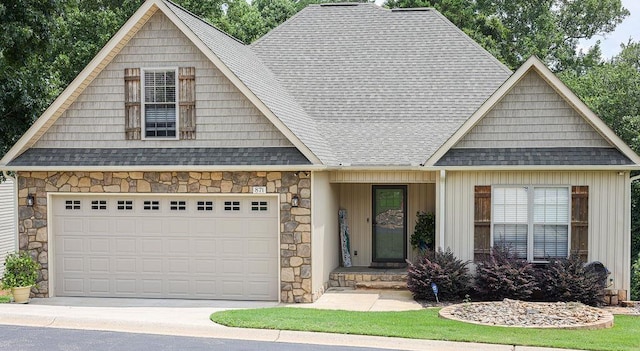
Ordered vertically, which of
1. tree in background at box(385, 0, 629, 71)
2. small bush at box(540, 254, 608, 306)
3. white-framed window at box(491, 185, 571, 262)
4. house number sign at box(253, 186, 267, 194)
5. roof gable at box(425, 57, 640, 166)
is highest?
tree in background at box(385, 0, 629, 71)

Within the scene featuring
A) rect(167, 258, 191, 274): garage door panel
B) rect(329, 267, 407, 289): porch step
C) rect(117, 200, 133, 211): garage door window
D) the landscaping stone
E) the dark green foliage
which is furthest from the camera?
the dark green foliage

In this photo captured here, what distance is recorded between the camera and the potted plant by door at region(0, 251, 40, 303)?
50.7 feet

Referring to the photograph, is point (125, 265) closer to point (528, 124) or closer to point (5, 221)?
point (5, 221)

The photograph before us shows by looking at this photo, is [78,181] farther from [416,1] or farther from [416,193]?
[416,1]

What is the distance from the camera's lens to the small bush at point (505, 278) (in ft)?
49.3

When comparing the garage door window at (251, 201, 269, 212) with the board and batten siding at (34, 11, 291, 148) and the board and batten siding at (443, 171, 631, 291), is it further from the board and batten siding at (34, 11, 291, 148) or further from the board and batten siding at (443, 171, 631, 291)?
the board and batten siding at (443, 171, 631, 291)

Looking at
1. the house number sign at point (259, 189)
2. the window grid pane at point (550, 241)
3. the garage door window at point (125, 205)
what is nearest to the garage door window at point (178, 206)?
the garage door window at point (125, 205)

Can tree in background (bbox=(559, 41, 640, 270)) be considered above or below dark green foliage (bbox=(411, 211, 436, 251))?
above

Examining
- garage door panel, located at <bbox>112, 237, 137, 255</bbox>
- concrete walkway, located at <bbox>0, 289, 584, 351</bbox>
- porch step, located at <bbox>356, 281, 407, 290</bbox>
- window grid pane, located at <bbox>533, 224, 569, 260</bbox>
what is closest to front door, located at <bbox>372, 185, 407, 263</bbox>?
porch step, located at <bbox>356, 281, 407, 290</bbox>

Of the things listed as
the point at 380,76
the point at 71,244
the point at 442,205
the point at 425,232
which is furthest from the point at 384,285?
the point at 71,244

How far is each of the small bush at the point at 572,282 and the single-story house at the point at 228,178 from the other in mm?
546

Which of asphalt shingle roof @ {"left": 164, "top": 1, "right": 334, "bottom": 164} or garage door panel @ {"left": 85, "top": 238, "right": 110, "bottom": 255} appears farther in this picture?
garage door panel @ {"left": 85, "top": 238, "right": 110, "bottom": 255}

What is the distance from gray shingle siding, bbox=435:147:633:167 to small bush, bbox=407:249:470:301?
2011 mm

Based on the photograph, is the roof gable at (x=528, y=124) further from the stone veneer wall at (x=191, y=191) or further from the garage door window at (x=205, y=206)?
the garage door window at (x=205, y=206)
